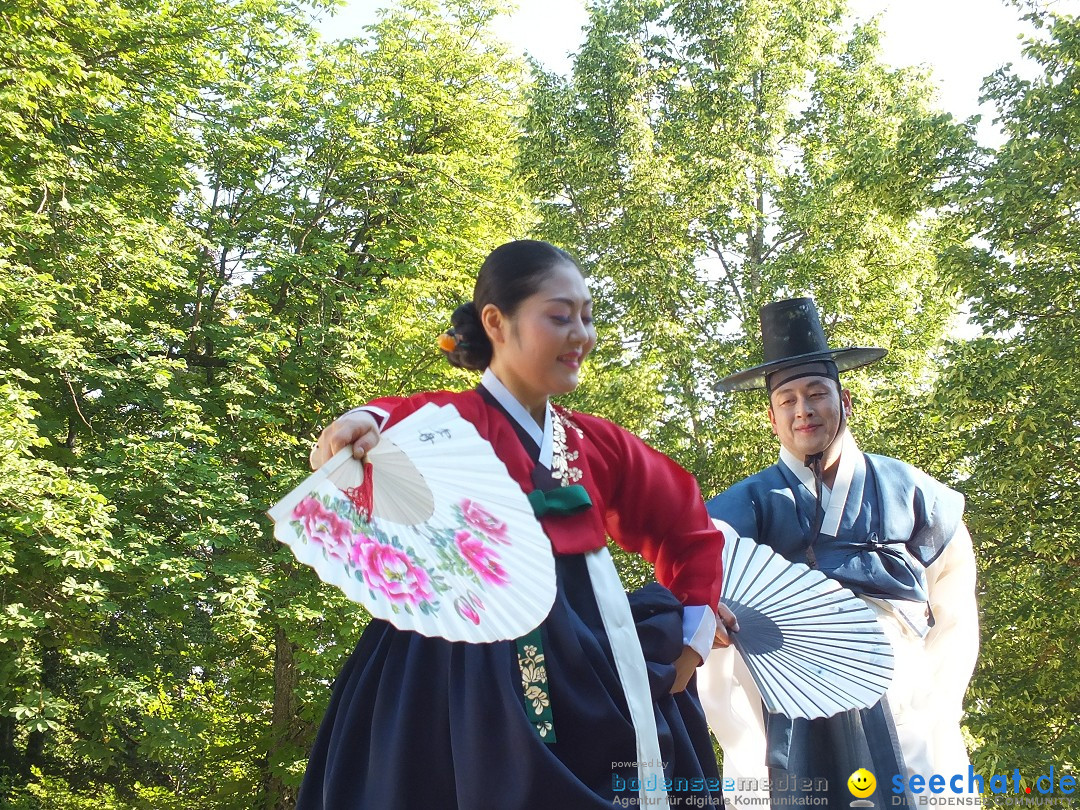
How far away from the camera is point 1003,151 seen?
25.9 feet

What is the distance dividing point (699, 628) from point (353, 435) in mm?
811

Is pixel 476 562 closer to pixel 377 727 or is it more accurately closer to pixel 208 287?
pixel 377 727

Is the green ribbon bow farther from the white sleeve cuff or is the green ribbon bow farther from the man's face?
the man's face

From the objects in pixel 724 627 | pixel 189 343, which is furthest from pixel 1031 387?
pixel 189 343

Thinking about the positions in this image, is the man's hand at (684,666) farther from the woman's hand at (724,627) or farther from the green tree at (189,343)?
the green tree at (189,343)

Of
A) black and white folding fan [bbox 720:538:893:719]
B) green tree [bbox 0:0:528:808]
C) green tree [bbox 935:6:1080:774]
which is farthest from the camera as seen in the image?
green tree [bbox 0:0:528:808]

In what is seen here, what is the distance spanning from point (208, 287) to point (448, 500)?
10662mm

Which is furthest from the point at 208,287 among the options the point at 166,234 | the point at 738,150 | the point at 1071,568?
the point at 1071,568

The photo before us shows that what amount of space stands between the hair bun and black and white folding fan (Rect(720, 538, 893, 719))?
0.95 metres

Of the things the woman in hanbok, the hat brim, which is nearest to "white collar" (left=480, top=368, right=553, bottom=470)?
the woman in hanbok

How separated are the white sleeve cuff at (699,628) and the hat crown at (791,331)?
1.35 meters

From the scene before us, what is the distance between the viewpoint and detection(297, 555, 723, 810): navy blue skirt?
172cm

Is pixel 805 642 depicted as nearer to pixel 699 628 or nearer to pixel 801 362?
pixel 699 628

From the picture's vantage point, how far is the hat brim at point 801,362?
3.25 m
